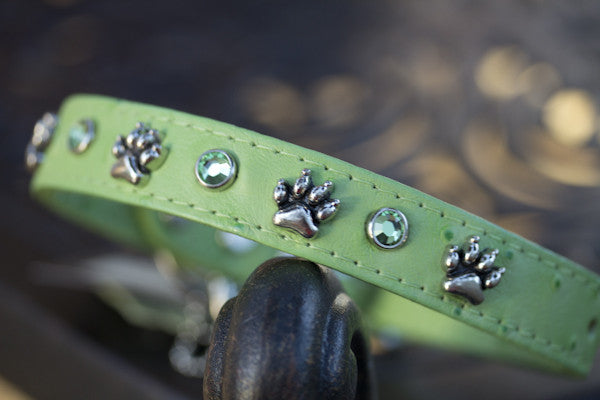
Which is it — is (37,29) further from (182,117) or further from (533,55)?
(533,55)

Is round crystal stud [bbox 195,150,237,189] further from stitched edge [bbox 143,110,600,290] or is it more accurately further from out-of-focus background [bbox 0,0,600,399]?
out-of-focus background [bbox 0,0,600,399]

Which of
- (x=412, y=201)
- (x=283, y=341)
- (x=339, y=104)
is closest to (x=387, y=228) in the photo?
(x=412, y=201)

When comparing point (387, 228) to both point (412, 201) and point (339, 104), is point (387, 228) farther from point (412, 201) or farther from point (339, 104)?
point (339, 104)

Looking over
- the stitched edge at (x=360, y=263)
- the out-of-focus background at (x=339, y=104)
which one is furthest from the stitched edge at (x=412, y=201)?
the out-of-focus background at (x=339, y=104)

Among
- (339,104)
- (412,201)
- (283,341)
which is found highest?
(339,104)

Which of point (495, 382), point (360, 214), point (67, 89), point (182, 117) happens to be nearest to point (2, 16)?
point (67, 89)

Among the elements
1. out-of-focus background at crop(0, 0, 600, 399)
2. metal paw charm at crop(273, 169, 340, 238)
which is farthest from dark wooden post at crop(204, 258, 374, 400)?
out-of-focus background at crop(0, 0, 600, 399)
